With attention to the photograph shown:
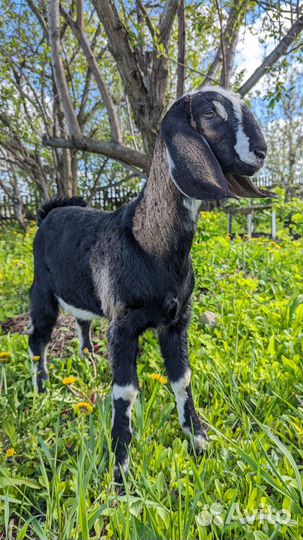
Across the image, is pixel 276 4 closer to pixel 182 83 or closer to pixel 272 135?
pixel 182 83

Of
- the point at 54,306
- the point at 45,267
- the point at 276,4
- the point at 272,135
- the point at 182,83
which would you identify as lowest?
the point at 54,306

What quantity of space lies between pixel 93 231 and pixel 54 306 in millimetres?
810

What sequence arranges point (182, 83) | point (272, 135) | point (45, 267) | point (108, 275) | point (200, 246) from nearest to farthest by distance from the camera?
point (108, 275) < point (45, 267) < point (200, 246) < point (182, 83) < point (272, 135)

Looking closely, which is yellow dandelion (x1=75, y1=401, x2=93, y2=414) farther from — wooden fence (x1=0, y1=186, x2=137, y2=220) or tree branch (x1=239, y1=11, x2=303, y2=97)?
wooden fence (x1=0, y1=186, x2=137, y2=220)

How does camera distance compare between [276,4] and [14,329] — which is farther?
[14,329]

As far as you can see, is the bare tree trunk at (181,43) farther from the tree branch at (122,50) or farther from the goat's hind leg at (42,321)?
the goat's hind leg at (42,321)

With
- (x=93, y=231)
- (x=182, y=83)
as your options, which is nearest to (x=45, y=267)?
(x=93, y=231)

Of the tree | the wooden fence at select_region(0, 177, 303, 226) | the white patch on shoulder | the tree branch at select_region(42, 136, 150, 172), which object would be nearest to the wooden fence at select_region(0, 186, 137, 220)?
the wooden fence at select_region(0, 177, 303, 226)

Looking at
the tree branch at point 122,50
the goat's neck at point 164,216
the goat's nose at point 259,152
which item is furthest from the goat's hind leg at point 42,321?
the tree branch at point 122,50

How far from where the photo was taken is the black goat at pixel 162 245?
1.55m

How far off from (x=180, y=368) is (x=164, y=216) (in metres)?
0.92

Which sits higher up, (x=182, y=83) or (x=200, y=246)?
(x=182, y=83)

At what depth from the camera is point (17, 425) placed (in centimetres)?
218

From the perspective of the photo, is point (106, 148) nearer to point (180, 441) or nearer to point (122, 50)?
point (122, 50)
